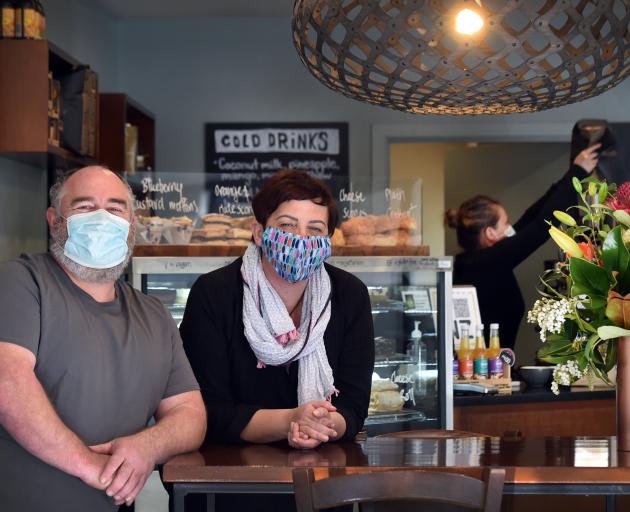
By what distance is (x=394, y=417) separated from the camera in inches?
144

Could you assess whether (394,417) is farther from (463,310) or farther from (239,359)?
(239,359)

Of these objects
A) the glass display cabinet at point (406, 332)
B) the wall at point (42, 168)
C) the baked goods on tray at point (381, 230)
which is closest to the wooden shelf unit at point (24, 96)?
the wall at point (42, 168)

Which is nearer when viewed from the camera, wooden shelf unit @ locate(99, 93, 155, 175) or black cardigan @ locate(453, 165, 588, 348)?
black cardigan @ locate(453, 165, 588, 348)

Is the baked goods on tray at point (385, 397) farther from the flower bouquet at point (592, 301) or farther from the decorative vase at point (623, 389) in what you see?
the decorative vase at point (623, 389)

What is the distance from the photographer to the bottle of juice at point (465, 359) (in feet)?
12.8

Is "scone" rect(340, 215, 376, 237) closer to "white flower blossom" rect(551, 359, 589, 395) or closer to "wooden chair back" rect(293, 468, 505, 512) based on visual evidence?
"white flower blossom" rect(551, 359, 589, 395)

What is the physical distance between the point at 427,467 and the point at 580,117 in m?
4.59

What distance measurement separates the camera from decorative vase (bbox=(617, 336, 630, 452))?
218cm

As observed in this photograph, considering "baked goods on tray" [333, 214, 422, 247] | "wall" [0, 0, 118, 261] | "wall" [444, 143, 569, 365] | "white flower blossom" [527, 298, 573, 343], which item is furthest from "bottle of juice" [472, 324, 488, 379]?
"wall" [444, 143, 569, 365]

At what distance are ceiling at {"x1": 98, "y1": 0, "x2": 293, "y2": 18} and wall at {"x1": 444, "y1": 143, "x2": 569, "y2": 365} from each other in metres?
2.79

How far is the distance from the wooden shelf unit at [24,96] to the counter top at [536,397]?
196cm

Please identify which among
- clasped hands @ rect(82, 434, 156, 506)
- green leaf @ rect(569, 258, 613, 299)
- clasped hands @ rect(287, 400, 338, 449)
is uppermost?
green leaf @ rect(569, 258, 613, 299)

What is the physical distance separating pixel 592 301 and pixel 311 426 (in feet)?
2.30

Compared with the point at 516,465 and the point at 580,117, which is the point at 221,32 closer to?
the point at 580,117
